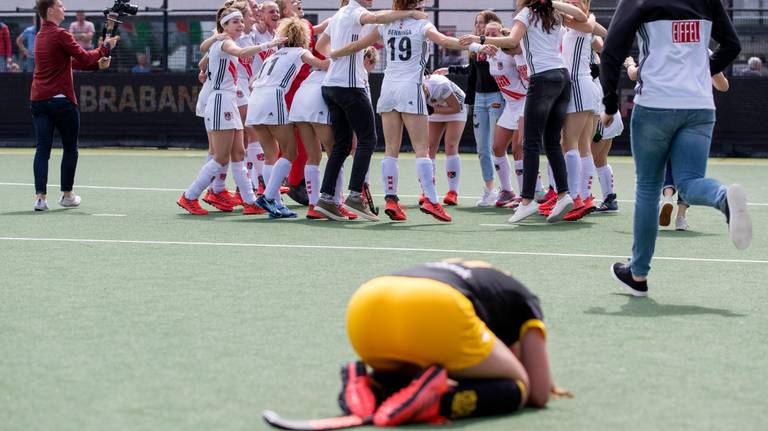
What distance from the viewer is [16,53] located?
2284cm

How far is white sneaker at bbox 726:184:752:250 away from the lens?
630 centimetres

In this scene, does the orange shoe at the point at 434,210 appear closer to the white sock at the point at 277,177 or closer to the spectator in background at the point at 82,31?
the white sock at the point at 277,177

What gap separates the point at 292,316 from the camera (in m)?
6.56

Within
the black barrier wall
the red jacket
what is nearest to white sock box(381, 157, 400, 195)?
the black barrier wall

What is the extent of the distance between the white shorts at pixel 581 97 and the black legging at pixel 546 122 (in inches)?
5.8

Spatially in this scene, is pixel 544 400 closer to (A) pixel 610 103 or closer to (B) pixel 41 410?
(B) pixel 41 410

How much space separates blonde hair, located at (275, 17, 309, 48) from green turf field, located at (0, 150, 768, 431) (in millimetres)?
1625

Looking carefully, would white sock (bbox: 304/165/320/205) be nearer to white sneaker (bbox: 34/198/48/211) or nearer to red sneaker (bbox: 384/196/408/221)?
red sneaker (bbox: 384/196/408/221)

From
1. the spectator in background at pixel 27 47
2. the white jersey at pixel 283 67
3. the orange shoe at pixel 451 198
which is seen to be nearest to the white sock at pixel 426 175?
the white jersey at pixel 283 67

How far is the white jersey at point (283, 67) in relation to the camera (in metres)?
11.7

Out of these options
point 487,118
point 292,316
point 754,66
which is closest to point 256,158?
point 487,118

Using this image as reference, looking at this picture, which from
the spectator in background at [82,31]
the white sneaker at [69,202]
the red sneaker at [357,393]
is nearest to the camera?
the red sneaker at [357,393]

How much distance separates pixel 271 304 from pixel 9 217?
5.61 metres

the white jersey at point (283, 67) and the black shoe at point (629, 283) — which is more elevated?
the white jersey at point (283, 67)
